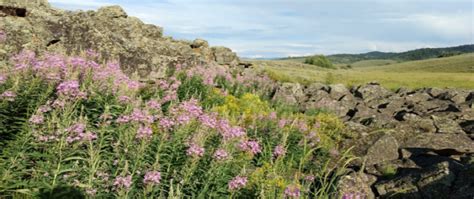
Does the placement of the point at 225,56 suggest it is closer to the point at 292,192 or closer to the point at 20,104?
the point at 20,104

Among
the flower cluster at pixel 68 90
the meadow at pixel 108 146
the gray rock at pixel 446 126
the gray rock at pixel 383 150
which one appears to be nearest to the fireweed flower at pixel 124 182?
the meadow at pixel 108 146

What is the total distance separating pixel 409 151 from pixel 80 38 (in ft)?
29.9

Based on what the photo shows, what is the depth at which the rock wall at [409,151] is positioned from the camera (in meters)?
8.12

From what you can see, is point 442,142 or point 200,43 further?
point 200,43

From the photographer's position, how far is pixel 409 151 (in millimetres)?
11312

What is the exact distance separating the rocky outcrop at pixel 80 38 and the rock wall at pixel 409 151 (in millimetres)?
5546

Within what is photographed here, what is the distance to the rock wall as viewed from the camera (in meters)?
8.12

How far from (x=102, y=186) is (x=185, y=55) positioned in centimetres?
1134

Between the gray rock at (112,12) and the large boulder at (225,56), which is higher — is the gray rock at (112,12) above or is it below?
above

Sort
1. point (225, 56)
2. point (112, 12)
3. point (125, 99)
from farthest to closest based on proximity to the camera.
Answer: point (225, 56)
point (112, 12)
point (125, 99)

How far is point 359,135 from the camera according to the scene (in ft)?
42.2


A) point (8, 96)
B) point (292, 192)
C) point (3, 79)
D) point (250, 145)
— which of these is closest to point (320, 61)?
point (250, 145)

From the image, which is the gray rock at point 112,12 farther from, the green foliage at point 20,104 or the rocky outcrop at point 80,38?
the green foliage at point 20,104

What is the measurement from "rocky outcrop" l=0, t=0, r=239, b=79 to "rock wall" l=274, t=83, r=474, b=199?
218 inches
